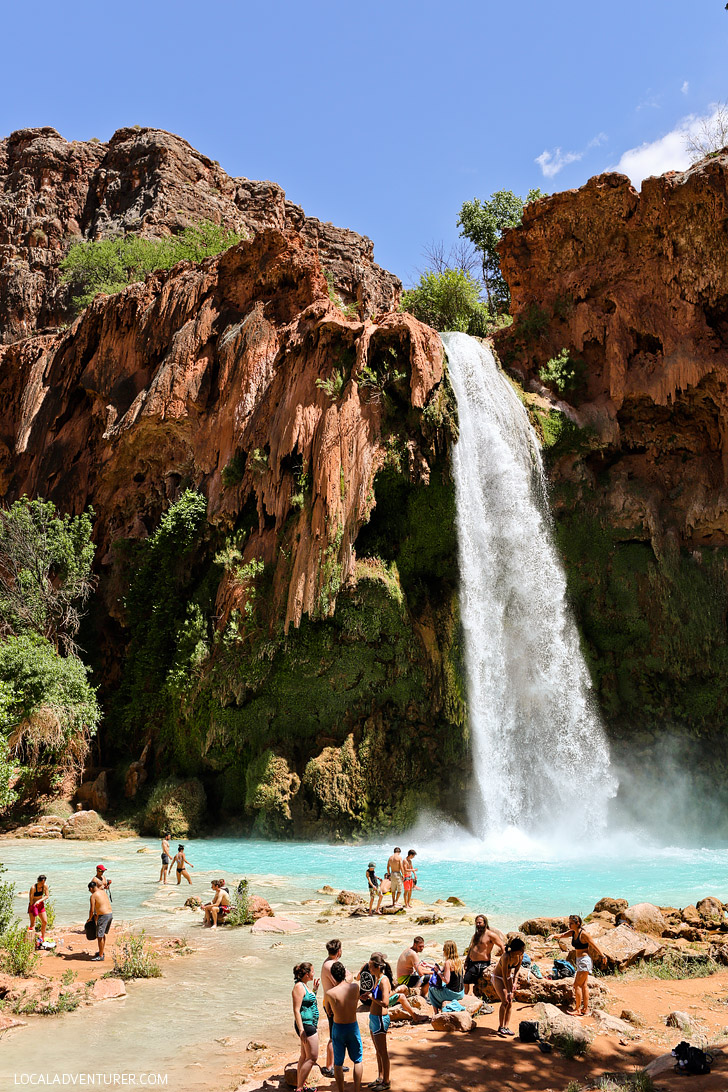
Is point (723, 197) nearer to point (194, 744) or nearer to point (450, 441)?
point (450, 441)

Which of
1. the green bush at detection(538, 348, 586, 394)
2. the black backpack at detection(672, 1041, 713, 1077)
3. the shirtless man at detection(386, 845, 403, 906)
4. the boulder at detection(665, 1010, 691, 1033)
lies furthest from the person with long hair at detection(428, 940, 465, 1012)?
the green bush at detection(538, 348, 586, 394)

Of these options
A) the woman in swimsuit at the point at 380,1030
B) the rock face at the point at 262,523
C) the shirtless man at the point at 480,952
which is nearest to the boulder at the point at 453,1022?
the woman in swimsuit at the point at 380,1030

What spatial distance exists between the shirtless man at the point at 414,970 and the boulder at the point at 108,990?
2.84m

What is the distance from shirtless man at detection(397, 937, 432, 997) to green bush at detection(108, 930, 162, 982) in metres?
2.73

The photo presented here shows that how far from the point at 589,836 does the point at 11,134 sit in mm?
53341

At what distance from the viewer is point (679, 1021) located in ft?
21.8

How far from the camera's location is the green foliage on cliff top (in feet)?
130

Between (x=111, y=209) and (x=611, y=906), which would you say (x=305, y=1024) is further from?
(x=111, y=209)

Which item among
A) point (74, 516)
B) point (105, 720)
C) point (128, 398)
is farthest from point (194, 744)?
point (128, 398)

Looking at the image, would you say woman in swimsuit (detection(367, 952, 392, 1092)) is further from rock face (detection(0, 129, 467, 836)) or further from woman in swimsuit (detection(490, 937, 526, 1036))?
rock face (detection(0, 129, 467, 836))

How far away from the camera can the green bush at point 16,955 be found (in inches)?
311

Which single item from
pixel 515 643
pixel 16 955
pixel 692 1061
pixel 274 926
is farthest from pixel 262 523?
pixel 692 1061

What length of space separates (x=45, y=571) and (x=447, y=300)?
21908 millimetres

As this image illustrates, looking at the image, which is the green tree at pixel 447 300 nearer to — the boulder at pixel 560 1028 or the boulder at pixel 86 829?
the boulder at pixel 86 829
